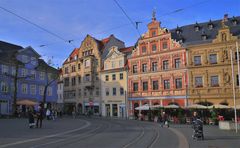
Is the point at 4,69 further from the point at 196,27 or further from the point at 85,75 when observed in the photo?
the point at 196,27

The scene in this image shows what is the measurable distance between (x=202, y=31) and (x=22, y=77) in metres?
31.1

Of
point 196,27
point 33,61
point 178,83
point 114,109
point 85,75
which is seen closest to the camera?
point 178,83

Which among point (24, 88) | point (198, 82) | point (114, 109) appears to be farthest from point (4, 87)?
point (198, 82)

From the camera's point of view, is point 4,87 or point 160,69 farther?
point 4,87

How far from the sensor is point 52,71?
211 ft

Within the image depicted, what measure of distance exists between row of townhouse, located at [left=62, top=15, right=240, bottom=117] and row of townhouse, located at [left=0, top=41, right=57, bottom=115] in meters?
8.33

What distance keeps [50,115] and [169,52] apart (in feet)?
70.6

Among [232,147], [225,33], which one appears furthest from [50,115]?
[232,147]

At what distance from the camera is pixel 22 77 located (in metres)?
52.2

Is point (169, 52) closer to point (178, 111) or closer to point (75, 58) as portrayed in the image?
point (178, 111)

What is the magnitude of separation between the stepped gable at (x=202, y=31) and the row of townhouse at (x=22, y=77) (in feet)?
90.0

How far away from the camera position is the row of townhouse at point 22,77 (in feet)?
173

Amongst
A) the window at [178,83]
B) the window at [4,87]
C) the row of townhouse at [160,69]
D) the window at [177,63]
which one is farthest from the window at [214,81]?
the window at [4,87]

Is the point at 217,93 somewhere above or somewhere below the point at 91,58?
below
